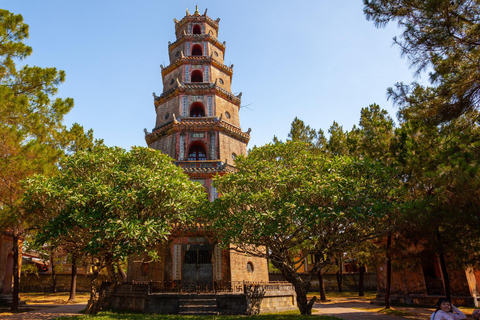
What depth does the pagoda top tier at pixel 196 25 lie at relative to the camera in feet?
102

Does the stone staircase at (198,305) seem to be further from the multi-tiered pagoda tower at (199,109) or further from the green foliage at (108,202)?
the multi-tiered pagoda tower at (199,109)

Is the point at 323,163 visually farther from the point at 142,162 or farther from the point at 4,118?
the point at 4,118

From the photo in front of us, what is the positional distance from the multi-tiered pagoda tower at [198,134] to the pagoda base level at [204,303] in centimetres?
163

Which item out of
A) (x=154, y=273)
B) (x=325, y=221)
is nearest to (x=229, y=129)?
(x=154, y=273)

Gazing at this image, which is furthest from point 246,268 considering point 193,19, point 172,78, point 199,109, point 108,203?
point 193,19

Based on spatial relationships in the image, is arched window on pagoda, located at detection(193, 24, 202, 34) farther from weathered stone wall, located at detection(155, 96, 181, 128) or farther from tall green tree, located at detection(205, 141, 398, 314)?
tall green tree, located at detection(205, 141, 398, 314)

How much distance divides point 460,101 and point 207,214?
11.6 metres

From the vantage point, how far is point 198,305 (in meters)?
17.2

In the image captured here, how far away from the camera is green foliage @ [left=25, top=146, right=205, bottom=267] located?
532 inches

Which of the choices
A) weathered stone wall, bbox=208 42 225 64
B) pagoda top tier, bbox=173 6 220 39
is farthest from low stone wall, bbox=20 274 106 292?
pagoda top tier, bbox=173 6 220 39

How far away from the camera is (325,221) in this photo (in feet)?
45.6

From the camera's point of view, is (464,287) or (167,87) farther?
(167,87)

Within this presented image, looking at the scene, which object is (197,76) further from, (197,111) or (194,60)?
(197,111)

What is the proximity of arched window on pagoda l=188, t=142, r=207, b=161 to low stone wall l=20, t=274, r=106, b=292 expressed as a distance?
Answer: 18.4 m
